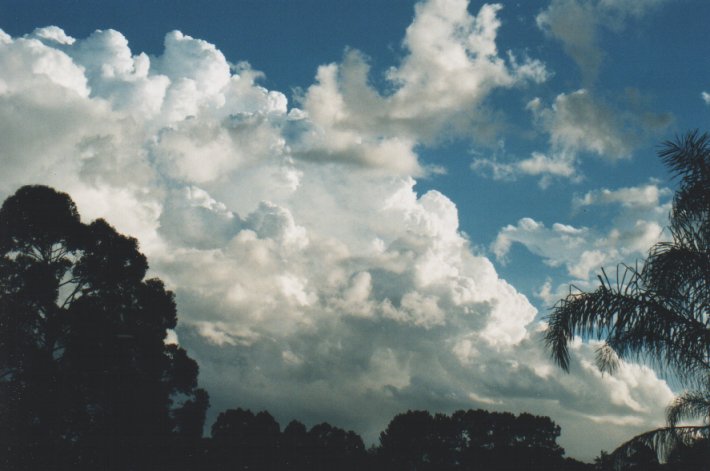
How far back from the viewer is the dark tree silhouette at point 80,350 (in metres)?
18.2

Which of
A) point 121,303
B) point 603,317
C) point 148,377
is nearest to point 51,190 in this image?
point 121,303

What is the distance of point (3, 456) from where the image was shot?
16391mm

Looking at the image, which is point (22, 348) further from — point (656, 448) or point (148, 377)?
point (656, 448)

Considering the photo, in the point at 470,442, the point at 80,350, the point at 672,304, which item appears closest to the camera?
the point at 672,304

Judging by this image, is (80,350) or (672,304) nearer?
(672,304)

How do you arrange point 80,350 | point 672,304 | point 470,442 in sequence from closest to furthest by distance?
point 672,304 → point 80,350 → point 470,442

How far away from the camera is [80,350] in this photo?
64.4ft

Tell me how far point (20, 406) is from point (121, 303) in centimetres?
528

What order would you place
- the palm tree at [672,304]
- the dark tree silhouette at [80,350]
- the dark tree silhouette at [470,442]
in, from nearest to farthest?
the palm tree at [672,304], the dark tree silhouette at [80,350], the dark tree silhouette at [470,442]

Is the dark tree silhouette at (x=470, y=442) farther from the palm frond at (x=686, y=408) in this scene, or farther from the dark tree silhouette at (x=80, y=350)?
the palm frond at (x=686, y=408)

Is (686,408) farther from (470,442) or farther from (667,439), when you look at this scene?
(470,442)

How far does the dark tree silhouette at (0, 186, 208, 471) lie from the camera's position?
1816cm

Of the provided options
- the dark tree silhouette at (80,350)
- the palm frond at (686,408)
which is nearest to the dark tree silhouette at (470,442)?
the dark tree silhouette at (80,350)

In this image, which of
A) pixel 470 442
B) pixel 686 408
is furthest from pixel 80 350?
pixel 470 442
